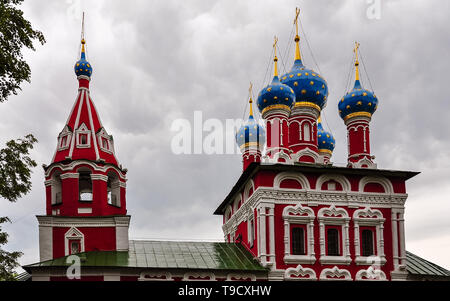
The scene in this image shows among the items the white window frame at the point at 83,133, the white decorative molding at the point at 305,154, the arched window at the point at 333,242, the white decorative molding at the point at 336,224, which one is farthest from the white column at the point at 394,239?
the white window frame at the point at 83,133

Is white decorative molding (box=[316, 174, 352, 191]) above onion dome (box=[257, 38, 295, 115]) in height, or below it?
below

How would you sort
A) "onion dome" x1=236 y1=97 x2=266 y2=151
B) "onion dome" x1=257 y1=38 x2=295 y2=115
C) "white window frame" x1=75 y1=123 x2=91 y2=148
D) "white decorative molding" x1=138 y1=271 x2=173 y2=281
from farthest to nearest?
1. "onion dome" x1=236 y1=97 x2=266 y2=151
2. "onion dome" x1=257 y1=38 x2=295 y2=115
3. "white window frame" x1=75 y1=123 x2=91 y2=148
4. "white decorative molding" x1=138 y1=271 x2=173 y2=281

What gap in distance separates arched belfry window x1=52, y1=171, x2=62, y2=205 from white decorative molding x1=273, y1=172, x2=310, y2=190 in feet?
23.9

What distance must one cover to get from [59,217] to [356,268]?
31.9 ft

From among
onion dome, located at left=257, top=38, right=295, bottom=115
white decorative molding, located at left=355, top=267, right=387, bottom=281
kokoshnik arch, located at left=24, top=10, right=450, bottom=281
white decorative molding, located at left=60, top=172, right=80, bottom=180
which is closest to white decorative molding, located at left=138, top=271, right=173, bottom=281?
kokoshnik arch, located at left=24, top=10, right=450, bottom=281

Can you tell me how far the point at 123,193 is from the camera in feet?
70.1

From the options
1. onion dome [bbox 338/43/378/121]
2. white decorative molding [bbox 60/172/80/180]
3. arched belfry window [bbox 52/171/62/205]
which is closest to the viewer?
white decorative molding [bbox 60/172/80/180]

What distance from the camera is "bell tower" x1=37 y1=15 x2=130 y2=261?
782 inches

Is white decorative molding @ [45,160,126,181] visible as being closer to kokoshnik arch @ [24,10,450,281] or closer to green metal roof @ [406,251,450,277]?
kokoshnik arch @ [24,10,450,281]

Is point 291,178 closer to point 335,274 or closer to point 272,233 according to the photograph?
point 272,233

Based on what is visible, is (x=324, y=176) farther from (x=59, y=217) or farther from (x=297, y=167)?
(x=59, y=217)

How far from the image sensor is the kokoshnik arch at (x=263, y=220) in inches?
736

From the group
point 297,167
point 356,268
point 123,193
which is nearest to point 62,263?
point 123,193

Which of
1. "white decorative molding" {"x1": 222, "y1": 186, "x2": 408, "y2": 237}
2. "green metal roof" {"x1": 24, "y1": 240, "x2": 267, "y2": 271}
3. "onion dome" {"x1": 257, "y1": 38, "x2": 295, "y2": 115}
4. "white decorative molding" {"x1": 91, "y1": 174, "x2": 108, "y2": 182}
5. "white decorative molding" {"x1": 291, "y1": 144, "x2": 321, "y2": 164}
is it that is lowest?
"green metal roof" {"x1": 24, "y1": 240, "x2": 267, "y2": 271}
